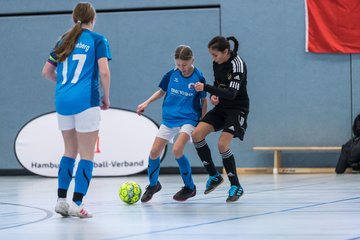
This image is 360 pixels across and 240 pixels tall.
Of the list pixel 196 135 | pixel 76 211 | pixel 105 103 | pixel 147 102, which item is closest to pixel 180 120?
pixel 196 135

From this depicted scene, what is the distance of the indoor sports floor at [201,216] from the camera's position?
5297mm

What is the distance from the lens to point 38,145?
48.1 ft

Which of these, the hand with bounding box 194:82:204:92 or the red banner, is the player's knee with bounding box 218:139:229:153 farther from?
the red banner

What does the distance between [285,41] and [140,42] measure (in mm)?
2745

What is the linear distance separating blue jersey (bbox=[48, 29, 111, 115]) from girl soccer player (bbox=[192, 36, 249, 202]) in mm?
1693

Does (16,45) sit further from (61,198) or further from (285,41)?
(61,198)

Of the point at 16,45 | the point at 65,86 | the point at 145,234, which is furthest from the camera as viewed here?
the point at 16,45

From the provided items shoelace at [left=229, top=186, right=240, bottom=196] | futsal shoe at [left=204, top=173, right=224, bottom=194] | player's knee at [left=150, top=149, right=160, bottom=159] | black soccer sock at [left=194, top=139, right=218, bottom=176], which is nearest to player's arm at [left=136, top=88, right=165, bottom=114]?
player's knee at [left=150, top=149, right=160, bottom=159]

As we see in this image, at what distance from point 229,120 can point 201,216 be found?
179cm

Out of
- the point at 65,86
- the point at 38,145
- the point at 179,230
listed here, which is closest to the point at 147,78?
the point at 38,145

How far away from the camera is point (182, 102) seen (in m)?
8.51

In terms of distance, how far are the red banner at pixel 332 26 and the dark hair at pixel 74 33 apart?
27.4 feet

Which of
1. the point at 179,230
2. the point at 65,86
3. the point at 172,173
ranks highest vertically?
the point at 65,86

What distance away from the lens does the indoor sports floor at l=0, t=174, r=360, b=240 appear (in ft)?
17.4
